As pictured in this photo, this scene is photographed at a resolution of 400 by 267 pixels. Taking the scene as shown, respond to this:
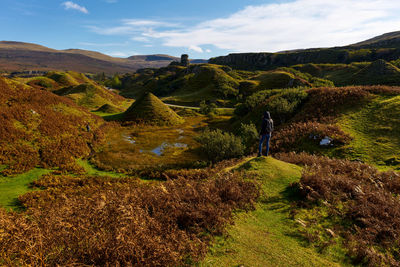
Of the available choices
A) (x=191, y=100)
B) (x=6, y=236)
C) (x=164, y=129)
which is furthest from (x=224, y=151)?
(x=191, y=100)

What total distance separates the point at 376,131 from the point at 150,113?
54.4 meters

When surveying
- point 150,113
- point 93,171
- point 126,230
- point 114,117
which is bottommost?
point 93,171

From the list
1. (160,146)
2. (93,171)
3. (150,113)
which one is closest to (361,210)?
(93,171)

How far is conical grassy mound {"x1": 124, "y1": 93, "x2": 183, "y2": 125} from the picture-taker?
2378 inches

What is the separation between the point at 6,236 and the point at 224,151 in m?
25.7

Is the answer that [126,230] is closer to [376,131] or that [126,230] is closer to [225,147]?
[225,147]

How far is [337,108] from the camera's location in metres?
33.6

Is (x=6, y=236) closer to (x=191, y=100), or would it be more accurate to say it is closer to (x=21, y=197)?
(x=21, y=197)

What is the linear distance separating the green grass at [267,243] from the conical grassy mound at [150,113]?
52472 millimetres

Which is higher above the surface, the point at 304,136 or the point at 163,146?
the point at 304,136

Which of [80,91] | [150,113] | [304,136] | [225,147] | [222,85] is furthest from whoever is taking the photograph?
[222,85]

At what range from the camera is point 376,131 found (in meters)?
26.0

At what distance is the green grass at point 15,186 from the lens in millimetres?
17281

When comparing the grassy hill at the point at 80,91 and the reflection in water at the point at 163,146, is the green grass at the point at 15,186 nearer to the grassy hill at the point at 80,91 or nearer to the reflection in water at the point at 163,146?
the reflection in water at the point at 163,146
